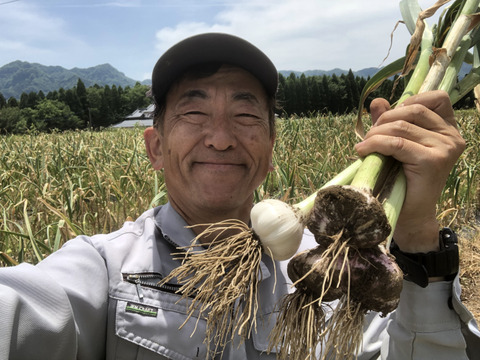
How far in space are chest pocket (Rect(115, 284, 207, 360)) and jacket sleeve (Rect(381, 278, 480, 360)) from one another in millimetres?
574

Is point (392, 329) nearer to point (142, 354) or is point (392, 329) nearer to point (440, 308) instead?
point (440, 308)

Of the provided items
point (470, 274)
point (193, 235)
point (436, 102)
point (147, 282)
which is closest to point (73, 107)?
point (470, 274)

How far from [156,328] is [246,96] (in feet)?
2.42

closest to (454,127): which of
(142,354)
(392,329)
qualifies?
(392,329)

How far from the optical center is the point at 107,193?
2.49m

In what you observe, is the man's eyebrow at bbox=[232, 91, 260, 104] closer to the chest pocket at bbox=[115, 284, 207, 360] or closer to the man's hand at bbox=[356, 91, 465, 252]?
the man's hand at bbox=[356, 91, 465, 252]

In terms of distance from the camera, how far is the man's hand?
0.87 m

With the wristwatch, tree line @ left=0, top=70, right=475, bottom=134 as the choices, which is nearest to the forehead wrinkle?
the wristwatch

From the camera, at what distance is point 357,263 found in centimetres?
72

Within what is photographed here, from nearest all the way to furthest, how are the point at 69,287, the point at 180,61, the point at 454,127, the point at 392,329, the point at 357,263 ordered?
the point at 357,263 → the point at 69,287 → the point at 454,127 → the point at 392,329 → the point at 180,61

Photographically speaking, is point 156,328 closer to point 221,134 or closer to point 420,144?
point 221,134

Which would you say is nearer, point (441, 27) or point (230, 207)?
point (230, 207)

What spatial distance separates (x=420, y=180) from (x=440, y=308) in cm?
40

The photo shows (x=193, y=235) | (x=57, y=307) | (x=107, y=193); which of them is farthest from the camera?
(x=107, y=193)
